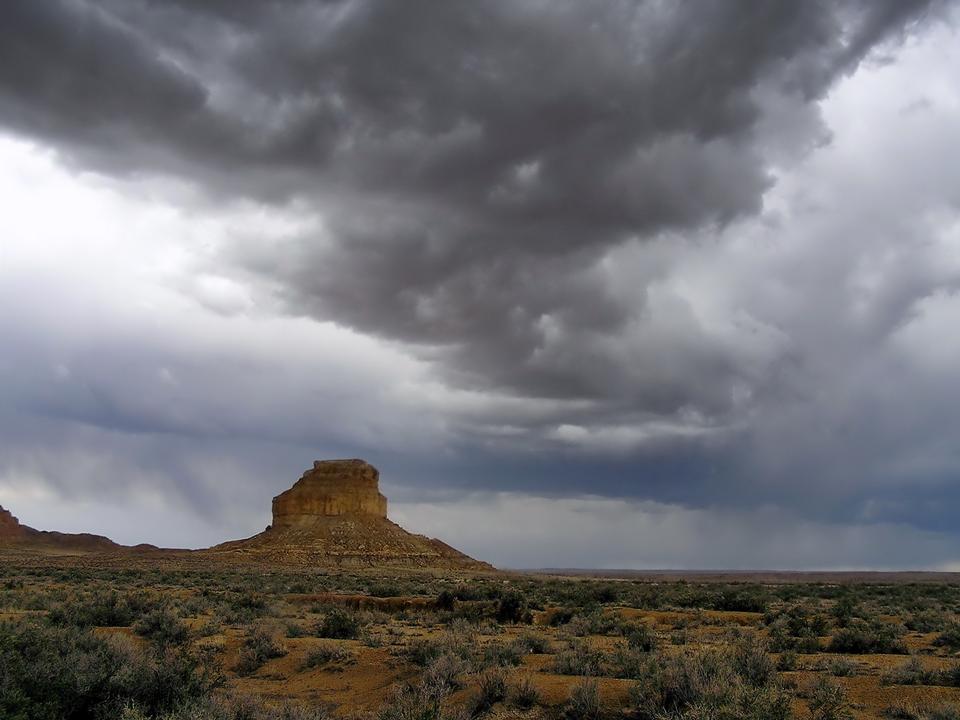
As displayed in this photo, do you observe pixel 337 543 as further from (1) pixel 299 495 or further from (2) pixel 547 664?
(2) pixel 547 664

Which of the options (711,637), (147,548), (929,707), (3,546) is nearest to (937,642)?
(711,637)

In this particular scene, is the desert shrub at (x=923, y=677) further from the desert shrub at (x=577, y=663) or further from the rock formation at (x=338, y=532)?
the rock formation at (x=338, y=532)

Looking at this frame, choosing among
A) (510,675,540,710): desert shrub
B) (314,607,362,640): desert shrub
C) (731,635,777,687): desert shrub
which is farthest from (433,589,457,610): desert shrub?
(510,675,540,710): desert shrub

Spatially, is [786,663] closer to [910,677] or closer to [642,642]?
[910,677]

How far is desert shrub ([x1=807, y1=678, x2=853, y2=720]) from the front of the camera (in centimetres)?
894

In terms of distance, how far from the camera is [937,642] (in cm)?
1920

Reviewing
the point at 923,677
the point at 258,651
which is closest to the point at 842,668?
the point at 923,677

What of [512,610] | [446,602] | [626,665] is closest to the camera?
[626,665]

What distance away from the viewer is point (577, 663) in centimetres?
1346

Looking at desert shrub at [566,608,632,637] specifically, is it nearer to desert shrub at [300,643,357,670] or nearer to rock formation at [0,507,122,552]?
desert shrub at [300,643,357,670]

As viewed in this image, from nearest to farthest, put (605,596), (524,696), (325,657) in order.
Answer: (524,696), (325,657), (605,596)

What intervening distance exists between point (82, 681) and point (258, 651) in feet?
23.4

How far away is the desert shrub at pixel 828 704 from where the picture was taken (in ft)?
29.3

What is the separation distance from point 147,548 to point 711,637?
143233 mm
